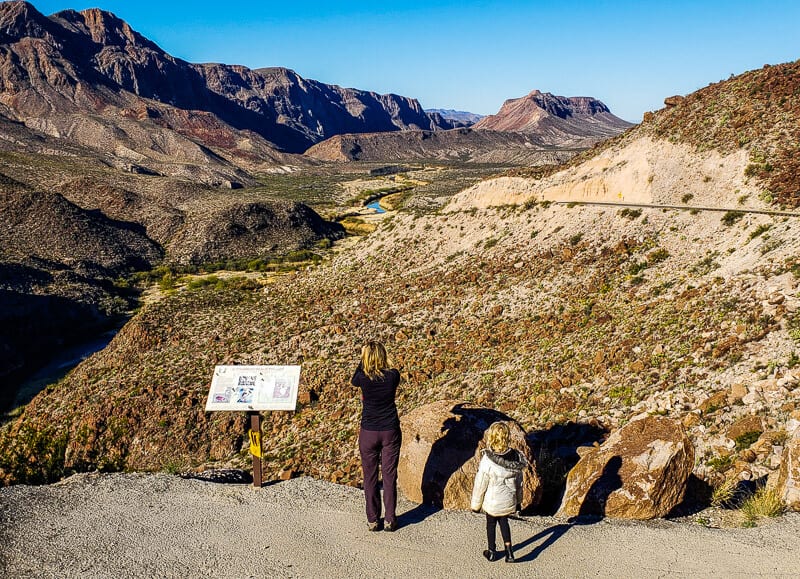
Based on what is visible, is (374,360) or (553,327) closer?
(374,360)

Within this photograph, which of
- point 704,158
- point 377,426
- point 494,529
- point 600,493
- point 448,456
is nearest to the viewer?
point 494,529

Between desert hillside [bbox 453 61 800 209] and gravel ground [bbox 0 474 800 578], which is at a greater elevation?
desert hillside [bbox 453 61 800 209]

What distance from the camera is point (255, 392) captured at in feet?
31.6

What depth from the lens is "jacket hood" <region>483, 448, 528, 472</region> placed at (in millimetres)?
6910

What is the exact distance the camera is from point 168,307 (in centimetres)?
2995

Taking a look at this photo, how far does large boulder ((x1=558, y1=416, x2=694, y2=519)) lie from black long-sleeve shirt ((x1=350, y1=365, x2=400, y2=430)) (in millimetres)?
3420

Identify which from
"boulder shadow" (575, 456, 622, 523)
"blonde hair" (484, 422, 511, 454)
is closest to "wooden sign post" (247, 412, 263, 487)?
"blonde hair" (484, 422, 511, 454)

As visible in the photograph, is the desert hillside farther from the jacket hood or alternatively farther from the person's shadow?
the jacket hood

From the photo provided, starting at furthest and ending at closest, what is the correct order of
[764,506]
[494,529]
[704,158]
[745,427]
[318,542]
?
[704,158] < [745,427] < [764,506] < [318,542] < [494,529]

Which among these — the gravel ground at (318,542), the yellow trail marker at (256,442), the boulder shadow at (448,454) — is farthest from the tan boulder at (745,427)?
the yellow trail marker at (256,442)

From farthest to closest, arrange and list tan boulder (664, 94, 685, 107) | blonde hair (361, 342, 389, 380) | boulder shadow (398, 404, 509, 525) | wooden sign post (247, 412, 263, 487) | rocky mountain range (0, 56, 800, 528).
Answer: tan boulder (664, 94, 685, 107) < rocky mountain range (0, 56, 800, 528) < wooden sign post (247, 412, 263, 487) < boulder shadow (398, 404, 509, 525) < blonde hair (361, 342, 389, 380)

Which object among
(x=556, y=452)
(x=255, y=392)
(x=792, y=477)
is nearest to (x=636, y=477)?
(x=792, y=477)

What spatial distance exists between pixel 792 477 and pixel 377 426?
622 cm

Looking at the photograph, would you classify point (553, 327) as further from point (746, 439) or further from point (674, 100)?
point (674, 100)
